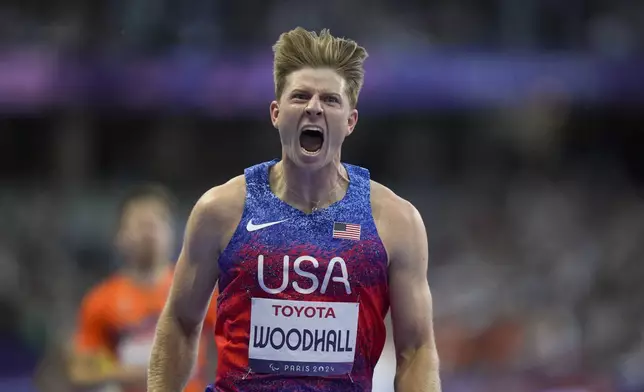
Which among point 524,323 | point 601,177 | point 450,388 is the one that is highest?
point 601,177

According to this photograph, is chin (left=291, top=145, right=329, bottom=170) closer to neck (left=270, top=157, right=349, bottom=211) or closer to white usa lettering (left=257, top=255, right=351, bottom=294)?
neck (left=270, top=157, right=349, bottom=211)

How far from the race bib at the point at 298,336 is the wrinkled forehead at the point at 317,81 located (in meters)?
0.66

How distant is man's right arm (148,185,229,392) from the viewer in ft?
11.4

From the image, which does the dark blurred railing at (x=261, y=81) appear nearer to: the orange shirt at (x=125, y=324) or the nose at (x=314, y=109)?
the orange shirt at (x=125, y=324)

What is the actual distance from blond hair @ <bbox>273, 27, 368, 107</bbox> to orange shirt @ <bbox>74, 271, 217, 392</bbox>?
2673 mm

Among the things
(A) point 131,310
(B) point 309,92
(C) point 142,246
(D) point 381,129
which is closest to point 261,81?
(D) point 381,129

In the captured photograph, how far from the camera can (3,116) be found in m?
12.2

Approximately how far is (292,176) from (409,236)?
0.42 meters

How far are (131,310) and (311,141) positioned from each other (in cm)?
290

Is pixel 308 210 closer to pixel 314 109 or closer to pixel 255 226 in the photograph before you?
pixel 255 226

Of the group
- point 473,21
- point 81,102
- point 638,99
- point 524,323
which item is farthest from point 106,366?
point 638,99

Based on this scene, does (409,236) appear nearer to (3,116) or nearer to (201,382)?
(201,382)

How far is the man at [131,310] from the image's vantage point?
234 inches

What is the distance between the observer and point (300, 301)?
134 inches
